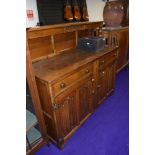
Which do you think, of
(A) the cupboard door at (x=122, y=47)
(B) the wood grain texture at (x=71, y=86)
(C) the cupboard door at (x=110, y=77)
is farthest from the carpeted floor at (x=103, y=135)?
(A) the cupboard door at (x=122, y=47)

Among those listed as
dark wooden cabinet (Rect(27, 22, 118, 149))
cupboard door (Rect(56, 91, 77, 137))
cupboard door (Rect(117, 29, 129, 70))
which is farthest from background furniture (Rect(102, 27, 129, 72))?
cupboard door (Rect(56, 91, 77, 137))

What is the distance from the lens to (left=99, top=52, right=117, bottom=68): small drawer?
71.6 inches

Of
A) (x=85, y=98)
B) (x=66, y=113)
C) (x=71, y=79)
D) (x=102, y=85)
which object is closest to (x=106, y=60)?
(x=102, y=85)

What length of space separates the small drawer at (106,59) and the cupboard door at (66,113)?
59 centimetres

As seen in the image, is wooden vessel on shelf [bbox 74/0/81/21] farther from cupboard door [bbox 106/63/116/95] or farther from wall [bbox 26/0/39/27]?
cupboard door [bbox 106/63/116/95]

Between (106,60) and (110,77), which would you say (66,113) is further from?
(110,77)

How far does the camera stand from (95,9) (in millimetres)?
2605

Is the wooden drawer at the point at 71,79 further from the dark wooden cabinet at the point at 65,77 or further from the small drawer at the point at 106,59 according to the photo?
the small drawer at the point at 106,59

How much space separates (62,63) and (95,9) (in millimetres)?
1612
